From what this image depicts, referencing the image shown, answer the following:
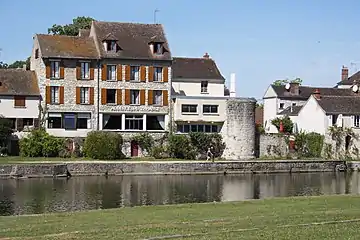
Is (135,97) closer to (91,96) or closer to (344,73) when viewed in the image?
Answer: (91,96)

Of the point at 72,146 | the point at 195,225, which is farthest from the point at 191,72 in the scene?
the point at 195,225

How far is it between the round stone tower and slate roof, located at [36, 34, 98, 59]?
1394 centimetres

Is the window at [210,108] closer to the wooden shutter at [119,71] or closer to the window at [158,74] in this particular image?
the window at [158,74]

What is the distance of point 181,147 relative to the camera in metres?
60.2

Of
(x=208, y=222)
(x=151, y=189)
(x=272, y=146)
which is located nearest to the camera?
(x=208, y=222)

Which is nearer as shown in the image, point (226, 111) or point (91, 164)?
point (91, 164)

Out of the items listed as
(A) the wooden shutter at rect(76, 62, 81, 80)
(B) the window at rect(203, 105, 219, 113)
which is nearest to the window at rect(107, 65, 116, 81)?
(A) the wooden shutter at rect(76, 62, 81, 80)

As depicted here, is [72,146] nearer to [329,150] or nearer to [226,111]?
[226,111]

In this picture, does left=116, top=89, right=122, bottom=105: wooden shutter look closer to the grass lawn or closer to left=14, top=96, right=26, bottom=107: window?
left=14, top=96, right=26, bottom=107: window

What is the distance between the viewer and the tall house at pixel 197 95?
6288 cm

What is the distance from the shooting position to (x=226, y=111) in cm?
6278

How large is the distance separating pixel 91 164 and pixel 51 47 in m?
14.9

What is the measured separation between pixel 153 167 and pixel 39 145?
1055cm

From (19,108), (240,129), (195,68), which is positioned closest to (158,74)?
(195,68)
